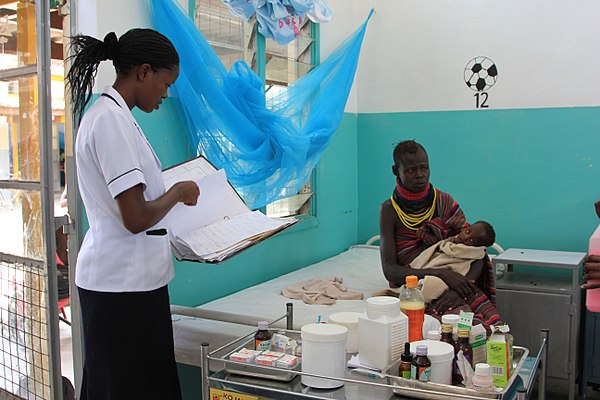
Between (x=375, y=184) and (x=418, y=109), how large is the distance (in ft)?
2.21

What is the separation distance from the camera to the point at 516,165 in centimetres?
432

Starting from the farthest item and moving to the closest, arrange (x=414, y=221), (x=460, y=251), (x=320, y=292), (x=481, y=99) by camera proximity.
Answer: (x=481, y=99) < (x=320, y=292) < (x=414, y=221) < (x=460, y=251)

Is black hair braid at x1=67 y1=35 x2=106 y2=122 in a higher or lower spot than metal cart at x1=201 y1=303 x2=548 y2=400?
higher

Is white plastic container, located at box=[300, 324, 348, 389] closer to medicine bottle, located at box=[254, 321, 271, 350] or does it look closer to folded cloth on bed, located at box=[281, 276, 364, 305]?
medicine bottle, located at box=[254, 321, 271, 350]

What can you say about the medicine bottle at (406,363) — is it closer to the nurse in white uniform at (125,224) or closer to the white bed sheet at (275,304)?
the nurse in white uniform at (125,224)

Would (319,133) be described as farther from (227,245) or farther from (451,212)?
(227,245)

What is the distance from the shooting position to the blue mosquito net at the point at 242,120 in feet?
9.23

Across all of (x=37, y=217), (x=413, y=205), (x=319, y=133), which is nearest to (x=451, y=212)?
(x=413, y=205)

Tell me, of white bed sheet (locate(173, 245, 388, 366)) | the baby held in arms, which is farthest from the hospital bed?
the baby held in arms

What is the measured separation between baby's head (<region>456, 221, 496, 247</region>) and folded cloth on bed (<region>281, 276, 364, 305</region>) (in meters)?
0.74

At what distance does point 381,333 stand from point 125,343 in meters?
0.81

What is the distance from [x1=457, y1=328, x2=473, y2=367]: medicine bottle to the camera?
5.75 feet

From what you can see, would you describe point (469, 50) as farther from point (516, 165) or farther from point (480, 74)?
point (516, 165)

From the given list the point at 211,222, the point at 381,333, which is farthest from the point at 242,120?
the point at 381,333
